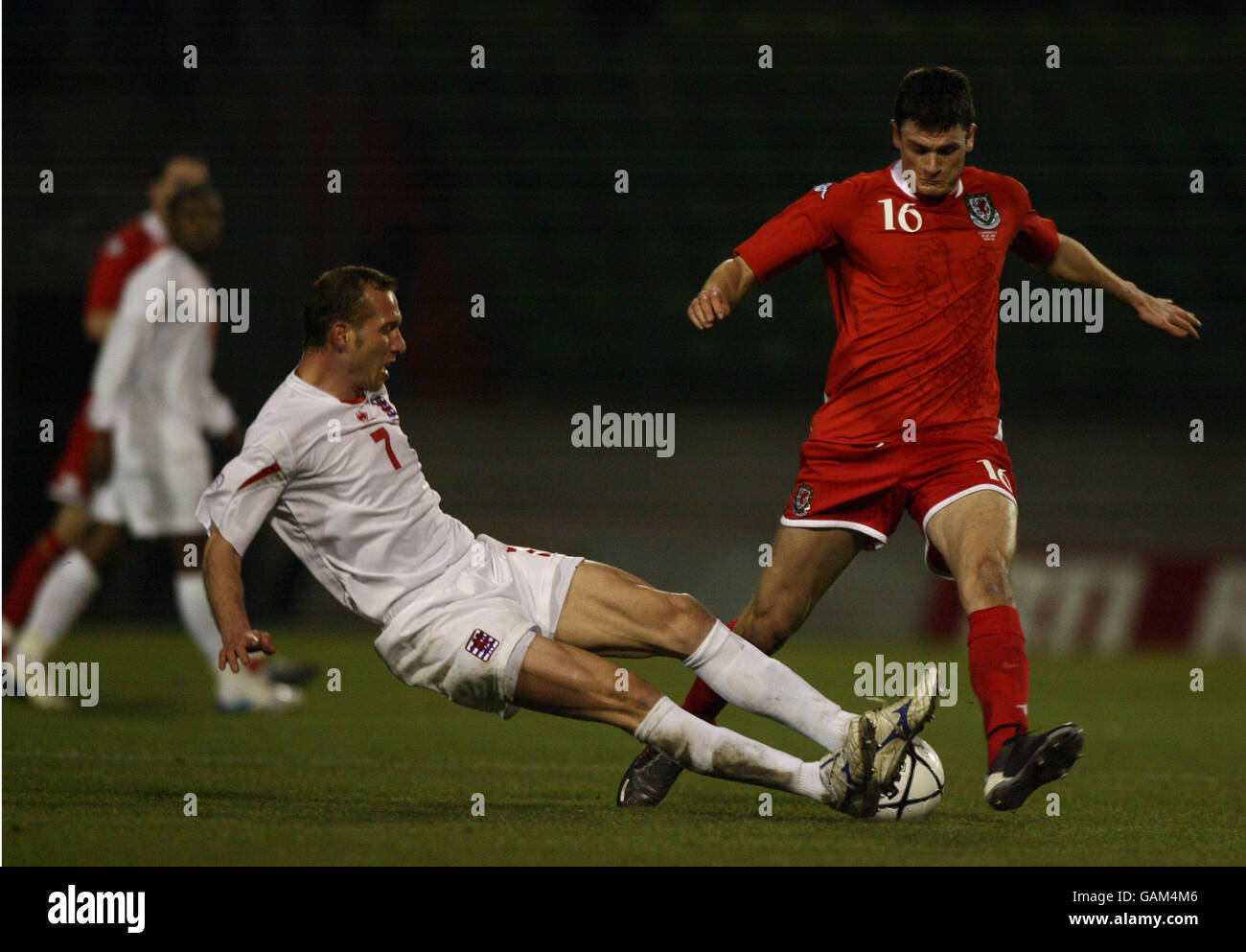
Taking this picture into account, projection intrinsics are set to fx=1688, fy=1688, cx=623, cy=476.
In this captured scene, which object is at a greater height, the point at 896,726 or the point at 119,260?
the point at 119,260

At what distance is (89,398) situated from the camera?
329 inches

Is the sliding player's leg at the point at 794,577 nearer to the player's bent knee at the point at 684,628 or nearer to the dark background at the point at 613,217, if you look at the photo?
the player's bent knee at the point at 684,628

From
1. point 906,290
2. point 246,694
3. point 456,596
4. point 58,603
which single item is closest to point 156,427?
point 58,603

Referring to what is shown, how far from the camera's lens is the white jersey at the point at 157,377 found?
7.86 metres

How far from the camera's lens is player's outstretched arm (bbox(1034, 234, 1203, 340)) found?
523 cm

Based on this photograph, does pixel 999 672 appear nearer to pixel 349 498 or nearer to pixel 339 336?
pixel 349 498

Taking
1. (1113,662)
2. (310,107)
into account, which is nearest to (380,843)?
(1113,662)

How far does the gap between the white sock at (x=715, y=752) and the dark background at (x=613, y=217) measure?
6771mm

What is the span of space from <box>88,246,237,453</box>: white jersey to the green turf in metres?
1.21

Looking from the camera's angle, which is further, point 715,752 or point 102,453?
point 102,453

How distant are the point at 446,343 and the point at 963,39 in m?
5.22

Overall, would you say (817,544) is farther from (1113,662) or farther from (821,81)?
(821,81)

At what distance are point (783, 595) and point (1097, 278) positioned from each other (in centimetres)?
146

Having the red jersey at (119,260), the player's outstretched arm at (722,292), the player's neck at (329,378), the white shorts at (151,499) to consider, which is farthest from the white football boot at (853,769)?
the red jersey at (119,260)
